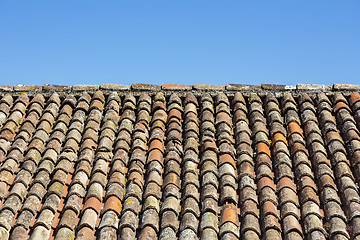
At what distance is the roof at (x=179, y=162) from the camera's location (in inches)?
237

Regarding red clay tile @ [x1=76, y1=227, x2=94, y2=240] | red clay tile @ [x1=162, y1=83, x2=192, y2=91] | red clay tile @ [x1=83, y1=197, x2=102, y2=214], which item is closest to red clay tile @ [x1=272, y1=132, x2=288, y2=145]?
red clay tile @ [x1=162, y1=83, x2=192, y2=91]

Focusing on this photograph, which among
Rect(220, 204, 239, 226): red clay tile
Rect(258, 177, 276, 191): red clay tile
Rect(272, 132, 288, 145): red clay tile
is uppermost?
Rect(272, 132, 288, 145): red clay tile

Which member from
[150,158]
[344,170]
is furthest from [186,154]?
[344,170]

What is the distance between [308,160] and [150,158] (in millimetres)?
2191

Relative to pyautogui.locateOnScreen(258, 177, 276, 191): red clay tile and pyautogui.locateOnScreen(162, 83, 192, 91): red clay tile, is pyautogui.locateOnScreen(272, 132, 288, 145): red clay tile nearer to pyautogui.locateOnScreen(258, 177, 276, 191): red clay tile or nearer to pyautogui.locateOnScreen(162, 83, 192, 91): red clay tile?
pyautogui.locateOnScreen(258, 177, 276, 191): red clay tile

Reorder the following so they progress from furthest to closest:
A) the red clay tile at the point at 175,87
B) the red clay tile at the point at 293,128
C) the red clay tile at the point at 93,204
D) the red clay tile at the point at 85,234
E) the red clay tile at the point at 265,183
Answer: the red clay tile at the point at 175,87 → the red clay tile at the point at 293,128 → the red clay tile at the point at 265,183 → the red clay tile at the point at 93,204 → the red clay tile at the point at 85,234

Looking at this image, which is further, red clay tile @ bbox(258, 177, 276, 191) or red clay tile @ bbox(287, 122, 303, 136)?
red clay tile @ bbox(287, 122, 303, 136)

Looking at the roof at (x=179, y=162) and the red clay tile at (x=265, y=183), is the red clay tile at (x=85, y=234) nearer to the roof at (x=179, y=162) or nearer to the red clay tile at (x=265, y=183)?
the roof at (x=179, y=162)

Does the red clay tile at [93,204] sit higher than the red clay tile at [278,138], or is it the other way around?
the red clay tile at [278,138]

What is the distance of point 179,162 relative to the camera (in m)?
7.14

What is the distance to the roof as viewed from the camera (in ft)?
19.8

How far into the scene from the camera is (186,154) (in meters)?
7.22

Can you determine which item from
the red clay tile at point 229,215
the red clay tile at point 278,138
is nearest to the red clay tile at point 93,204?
the red clay tile at point 229,215

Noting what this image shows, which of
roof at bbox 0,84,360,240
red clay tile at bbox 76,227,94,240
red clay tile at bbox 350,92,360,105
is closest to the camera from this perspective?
red clay tile at bbox 76,227,94,240
